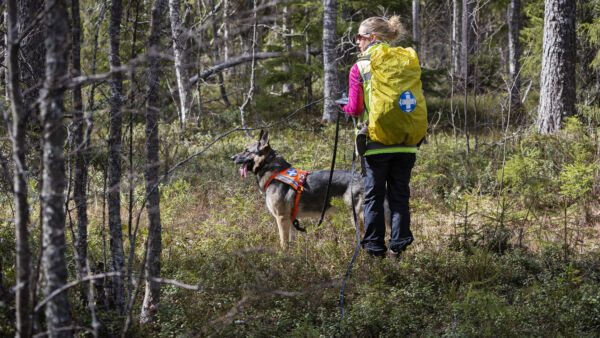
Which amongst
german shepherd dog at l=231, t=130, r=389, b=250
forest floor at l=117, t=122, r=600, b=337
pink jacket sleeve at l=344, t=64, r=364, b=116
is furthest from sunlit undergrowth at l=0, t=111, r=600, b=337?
pink jacket sleeve at l=344, t=64, r=364, b=116

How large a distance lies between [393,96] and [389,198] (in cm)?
112

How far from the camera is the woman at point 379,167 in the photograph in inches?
174

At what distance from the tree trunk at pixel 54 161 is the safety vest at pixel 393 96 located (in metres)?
2.75

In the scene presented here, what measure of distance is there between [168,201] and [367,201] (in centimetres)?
377

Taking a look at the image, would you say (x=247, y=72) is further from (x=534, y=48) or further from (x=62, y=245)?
(x=62, y=245)

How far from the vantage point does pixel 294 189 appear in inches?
233

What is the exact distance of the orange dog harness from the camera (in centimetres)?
590

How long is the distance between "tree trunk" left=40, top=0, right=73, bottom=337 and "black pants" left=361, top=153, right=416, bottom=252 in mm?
3027

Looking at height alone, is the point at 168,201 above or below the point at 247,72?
below

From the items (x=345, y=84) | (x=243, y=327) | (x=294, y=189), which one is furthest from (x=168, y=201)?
(x=345, y=84)

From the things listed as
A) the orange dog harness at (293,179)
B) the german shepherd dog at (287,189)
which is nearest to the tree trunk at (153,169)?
the german shepherd dog at (287,189)

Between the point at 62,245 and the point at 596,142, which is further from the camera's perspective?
the point at 596,142

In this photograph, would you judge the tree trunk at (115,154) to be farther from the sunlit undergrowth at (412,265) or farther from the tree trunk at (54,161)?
Result: the tree trunk at (54,161)

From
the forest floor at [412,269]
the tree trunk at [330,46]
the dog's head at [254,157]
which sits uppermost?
the tree trunk at [330,46]
